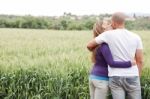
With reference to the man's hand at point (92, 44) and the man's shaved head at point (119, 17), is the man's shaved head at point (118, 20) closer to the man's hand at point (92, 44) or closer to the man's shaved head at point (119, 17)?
the man's shaved head at point (119, 17)

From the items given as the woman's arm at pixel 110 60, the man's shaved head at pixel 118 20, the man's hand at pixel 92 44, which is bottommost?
the woman's arm at pixel 110 60

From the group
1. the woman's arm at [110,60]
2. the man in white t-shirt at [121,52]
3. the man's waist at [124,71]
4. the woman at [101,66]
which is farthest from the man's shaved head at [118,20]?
the man's waist at [124,71]

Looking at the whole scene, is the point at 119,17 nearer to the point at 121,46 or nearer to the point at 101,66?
the point at 121,46

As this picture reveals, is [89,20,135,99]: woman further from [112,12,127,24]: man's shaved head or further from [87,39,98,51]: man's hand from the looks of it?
[112,12,127,24]: man's shaved head

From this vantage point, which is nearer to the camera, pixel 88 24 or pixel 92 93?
pixel 92 93

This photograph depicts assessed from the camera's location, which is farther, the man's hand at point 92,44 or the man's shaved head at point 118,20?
the man's hand at point 92,44

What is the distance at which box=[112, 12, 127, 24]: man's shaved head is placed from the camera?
16.1 feet

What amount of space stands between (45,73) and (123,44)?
199 centimetres

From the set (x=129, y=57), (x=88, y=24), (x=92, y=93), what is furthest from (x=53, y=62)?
(x=88, y=24)

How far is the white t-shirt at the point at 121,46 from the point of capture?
16.4 ft

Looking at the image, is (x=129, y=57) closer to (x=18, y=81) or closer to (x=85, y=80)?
(x=85, y=80)

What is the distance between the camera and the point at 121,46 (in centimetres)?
501

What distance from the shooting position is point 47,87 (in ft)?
21.2

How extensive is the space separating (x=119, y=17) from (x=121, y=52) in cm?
39
